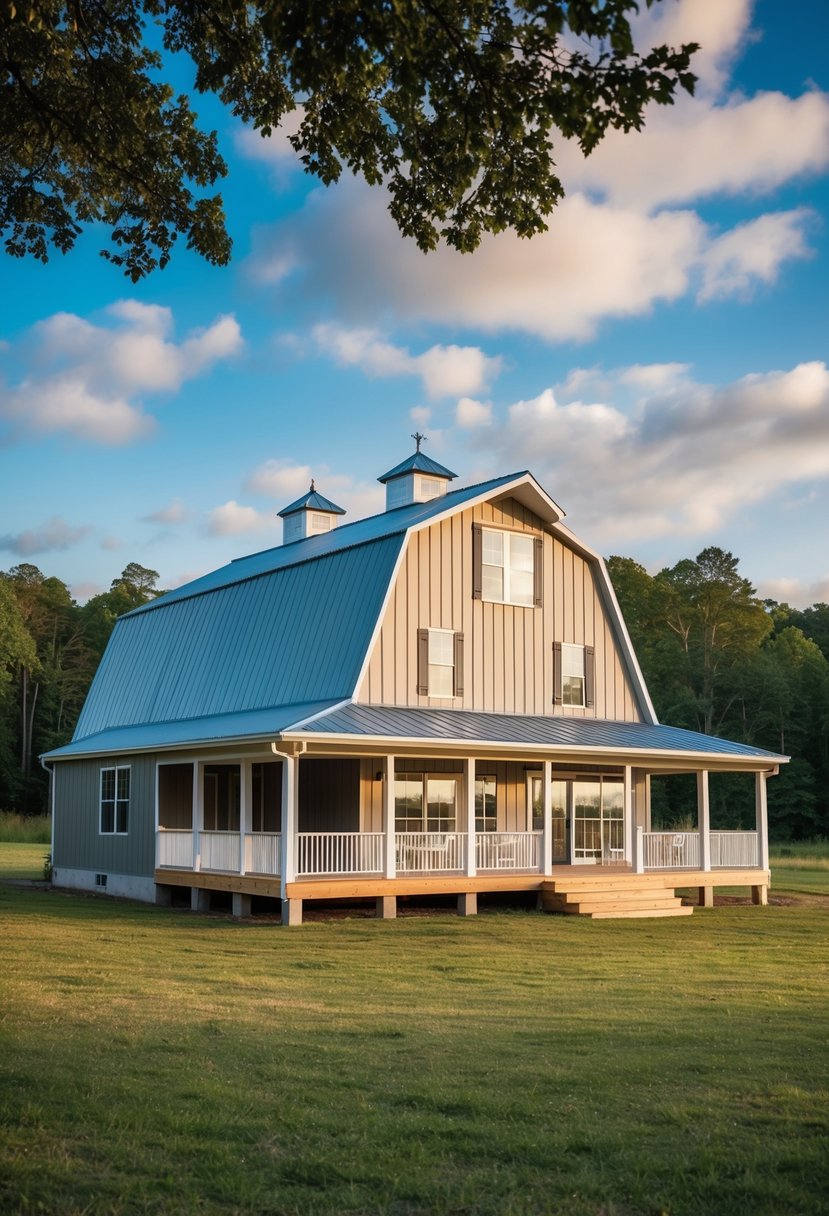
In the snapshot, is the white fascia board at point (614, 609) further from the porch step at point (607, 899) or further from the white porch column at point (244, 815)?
the white porch column at point (244, 815)

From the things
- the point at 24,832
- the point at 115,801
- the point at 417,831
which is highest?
the point at 115,801

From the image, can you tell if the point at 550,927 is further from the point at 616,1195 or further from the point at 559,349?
the point at 616,1195

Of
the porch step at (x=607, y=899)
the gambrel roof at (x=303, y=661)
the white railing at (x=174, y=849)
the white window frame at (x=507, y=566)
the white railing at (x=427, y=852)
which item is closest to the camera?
the white railing at (x=427, y=852)

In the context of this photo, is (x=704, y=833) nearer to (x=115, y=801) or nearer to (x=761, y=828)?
(x=761, y=828)

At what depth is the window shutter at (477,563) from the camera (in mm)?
24797

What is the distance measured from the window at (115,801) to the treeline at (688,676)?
35.8m

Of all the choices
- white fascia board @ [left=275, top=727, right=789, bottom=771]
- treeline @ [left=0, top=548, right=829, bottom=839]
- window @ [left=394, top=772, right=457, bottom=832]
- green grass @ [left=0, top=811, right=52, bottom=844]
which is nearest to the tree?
white fascia board @ [left=275, top=727, right=789, bottom=771]

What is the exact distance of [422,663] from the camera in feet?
77.4

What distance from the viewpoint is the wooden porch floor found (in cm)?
2019

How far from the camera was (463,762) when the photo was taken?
80.2 ft

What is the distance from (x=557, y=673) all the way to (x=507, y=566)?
8.49 ft

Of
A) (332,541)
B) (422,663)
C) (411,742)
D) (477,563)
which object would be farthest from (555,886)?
(332,541)

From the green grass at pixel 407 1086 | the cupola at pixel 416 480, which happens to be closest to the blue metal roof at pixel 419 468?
the cupola at pixel 416 480

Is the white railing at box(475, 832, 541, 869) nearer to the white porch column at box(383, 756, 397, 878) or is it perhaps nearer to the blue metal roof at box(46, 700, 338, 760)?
the white porch column at box(383, 756, 397, 878)
